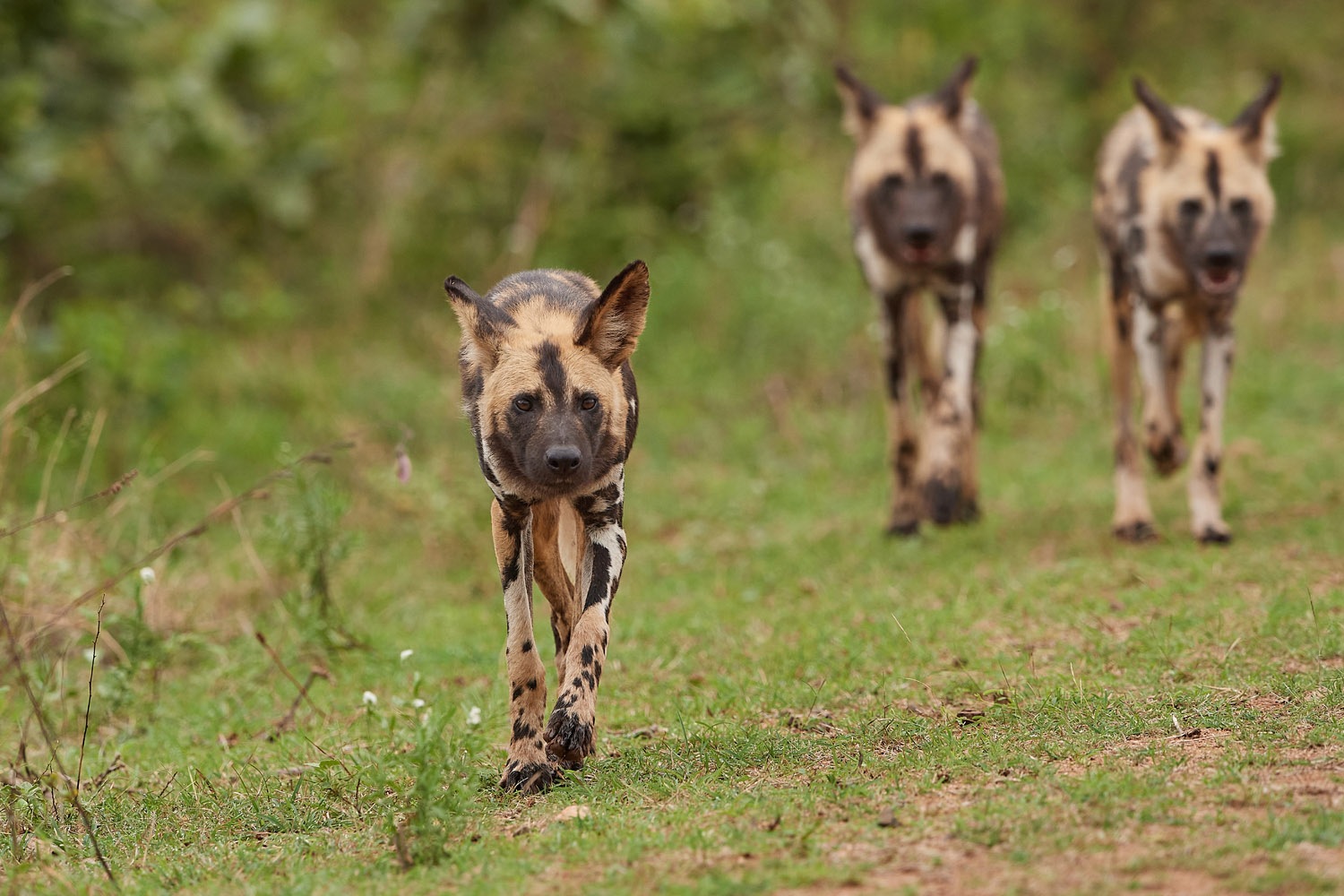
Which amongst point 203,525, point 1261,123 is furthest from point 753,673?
point 1261,123

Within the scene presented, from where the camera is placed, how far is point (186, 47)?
12820mm

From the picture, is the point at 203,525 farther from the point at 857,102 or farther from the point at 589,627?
the point at 857,102

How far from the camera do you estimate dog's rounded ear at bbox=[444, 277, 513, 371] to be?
4613mm

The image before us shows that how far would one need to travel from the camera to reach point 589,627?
4527 millimetres

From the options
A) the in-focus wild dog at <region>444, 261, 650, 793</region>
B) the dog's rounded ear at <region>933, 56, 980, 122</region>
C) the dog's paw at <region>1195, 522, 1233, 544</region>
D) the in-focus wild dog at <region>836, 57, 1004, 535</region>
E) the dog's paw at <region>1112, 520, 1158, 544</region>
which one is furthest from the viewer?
the dog's rounded ear at <region>933, 56, 980, 122</region>

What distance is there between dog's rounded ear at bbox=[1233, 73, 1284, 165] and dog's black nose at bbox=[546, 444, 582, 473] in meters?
4.59

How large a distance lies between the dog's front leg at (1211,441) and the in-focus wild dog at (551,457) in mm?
3591

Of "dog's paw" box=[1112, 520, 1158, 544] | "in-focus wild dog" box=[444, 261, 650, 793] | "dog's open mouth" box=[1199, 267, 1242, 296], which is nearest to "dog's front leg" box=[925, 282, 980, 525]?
"dog's paw" box=[1112, 520, 1158, 544]

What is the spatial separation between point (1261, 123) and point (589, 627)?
4.76m

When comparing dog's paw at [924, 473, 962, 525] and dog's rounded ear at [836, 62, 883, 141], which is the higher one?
dog's rounded ear at [836, 62, 883, 141]

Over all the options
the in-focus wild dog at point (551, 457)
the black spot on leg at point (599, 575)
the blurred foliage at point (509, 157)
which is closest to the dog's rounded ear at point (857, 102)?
the blurred foliage at point (509, 157)

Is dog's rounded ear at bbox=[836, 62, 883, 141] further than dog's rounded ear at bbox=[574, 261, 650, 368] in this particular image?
Yes

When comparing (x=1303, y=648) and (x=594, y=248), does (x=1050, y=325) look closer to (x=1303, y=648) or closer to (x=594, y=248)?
(x=594, y=248)

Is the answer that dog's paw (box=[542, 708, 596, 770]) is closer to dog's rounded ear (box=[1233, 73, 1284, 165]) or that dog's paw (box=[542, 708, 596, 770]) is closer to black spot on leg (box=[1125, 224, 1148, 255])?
black spot on leg (box=[1125, 224, 1148, 255])
